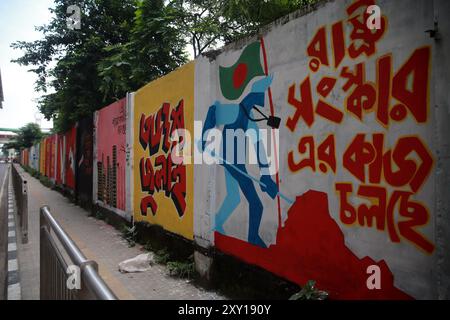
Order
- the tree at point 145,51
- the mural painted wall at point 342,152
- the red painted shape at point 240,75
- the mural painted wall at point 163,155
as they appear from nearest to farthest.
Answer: the mural painted wall at point 342,152, the red painted shape at point 240,75, the mural painted wall at point 163,155, the tree at point 145,51

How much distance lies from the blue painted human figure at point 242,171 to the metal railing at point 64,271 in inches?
79.6

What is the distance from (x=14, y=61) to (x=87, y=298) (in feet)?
46.6

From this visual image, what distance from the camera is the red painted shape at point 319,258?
2.73 meters

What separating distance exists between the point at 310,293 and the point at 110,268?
3.24m

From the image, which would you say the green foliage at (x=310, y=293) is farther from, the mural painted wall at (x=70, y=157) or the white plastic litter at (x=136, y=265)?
the mural painted wall at (x=70, y=157)

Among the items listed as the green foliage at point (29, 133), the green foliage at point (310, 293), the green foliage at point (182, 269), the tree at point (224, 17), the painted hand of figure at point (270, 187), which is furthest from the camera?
the green foliage at point (29, 133)

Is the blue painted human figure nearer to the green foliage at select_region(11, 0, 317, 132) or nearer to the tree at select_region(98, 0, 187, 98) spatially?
the green foliage at select_region(11, 0, 317, 132)

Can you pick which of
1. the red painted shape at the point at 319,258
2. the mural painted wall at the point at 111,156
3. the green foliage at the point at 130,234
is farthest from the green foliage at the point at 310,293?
the mural painted wall at the point at 111,156

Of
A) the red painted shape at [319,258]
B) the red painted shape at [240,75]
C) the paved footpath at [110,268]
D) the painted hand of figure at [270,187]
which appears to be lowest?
the paved footpath at [110,268]

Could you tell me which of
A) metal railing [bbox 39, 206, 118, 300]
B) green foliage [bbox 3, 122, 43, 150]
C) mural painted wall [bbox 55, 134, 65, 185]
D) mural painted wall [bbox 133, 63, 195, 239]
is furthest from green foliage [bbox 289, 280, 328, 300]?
green foliage [bbox 3, 122, 43, 150]

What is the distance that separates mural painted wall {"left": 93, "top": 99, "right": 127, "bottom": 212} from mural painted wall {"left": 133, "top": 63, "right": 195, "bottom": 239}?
2.62ft

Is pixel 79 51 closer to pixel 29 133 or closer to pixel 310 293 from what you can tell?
pixel 310 293

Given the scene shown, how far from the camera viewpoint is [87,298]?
1513 mm

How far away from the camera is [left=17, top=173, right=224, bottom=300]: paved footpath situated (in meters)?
4.20
